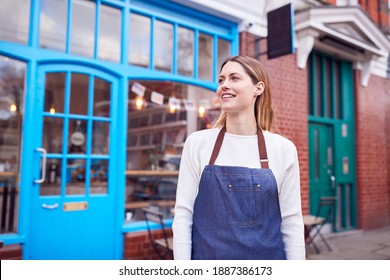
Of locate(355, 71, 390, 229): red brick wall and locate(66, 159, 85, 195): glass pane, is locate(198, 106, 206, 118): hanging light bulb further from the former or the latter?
locate(355, 71, 390, 229): red brick wall

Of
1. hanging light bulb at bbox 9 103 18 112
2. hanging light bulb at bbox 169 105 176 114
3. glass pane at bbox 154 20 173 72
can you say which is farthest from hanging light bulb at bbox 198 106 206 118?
hanging light bulb at bbox 9 103 18 112

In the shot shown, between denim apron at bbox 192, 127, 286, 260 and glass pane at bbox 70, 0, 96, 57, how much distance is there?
9.01 ft

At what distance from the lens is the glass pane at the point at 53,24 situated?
3.43m

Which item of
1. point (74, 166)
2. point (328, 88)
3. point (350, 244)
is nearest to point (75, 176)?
point (74, 166)

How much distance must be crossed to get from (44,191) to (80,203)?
1.27 feet

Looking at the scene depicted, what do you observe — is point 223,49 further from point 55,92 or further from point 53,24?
point 55,92

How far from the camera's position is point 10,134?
5.38 meters

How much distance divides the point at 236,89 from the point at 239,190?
50cm

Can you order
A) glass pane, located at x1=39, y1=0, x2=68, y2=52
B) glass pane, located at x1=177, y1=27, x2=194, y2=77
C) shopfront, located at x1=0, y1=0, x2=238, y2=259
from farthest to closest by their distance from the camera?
glass pane, located at x1=177, y1=27, x2=194, y2=77
glass pane, located at x1=39, y1=0, x2=68, y2=52
shopfront, located at x1=0, y1=0, x2=238, y2=259

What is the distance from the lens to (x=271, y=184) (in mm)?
1564

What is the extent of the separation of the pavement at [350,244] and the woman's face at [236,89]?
120 inches

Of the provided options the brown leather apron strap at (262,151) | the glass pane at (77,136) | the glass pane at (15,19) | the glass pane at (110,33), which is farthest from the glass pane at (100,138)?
the brown leather apron strap at (262,151)

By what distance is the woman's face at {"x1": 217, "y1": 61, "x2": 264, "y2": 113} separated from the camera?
1639 millimetres
